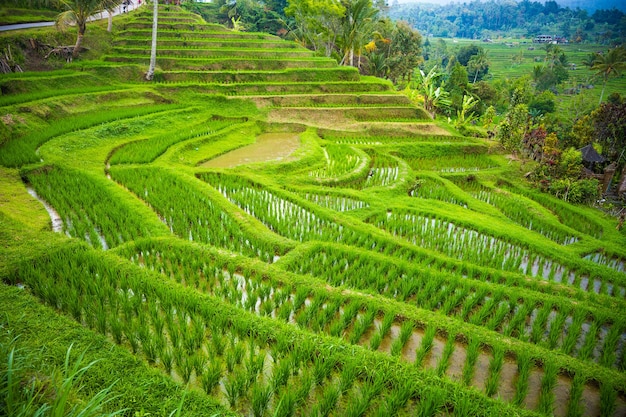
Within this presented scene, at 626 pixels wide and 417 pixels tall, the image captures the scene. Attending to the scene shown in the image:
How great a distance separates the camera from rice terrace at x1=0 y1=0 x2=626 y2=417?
9.45 feet

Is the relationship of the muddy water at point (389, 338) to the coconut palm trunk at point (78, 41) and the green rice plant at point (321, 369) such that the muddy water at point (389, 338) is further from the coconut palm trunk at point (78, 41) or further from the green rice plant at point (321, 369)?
the coconut palm trunk at point (78, 41)

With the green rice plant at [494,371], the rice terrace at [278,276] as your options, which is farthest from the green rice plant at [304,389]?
the green rice plant at [494,371]

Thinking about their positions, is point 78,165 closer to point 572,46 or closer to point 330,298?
point 330,298

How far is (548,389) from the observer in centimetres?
315

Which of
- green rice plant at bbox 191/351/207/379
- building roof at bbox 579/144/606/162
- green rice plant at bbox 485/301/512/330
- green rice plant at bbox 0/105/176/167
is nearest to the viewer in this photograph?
green rice plant at bbox 191/351/207/379

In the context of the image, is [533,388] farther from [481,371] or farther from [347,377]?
[347,377]

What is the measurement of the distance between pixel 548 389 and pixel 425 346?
1051 mm

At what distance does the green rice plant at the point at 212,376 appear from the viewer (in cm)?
284

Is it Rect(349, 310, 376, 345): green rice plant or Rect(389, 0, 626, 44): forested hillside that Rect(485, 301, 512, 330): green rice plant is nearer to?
Rect(349, 310, 376, 345): green rice plant

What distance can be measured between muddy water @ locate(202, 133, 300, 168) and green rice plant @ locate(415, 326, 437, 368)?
7417 millimetres

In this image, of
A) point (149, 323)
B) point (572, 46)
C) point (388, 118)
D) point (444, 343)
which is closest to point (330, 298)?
point (444, 343)

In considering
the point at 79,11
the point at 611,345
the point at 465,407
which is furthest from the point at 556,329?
the point at 79,11

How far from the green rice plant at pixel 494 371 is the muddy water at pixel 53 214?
6123 millimetres

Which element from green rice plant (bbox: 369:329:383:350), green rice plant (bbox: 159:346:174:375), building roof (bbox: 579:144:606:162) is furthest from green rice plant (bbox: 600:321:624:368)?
building roof (bbox: 579:144:606:162)
